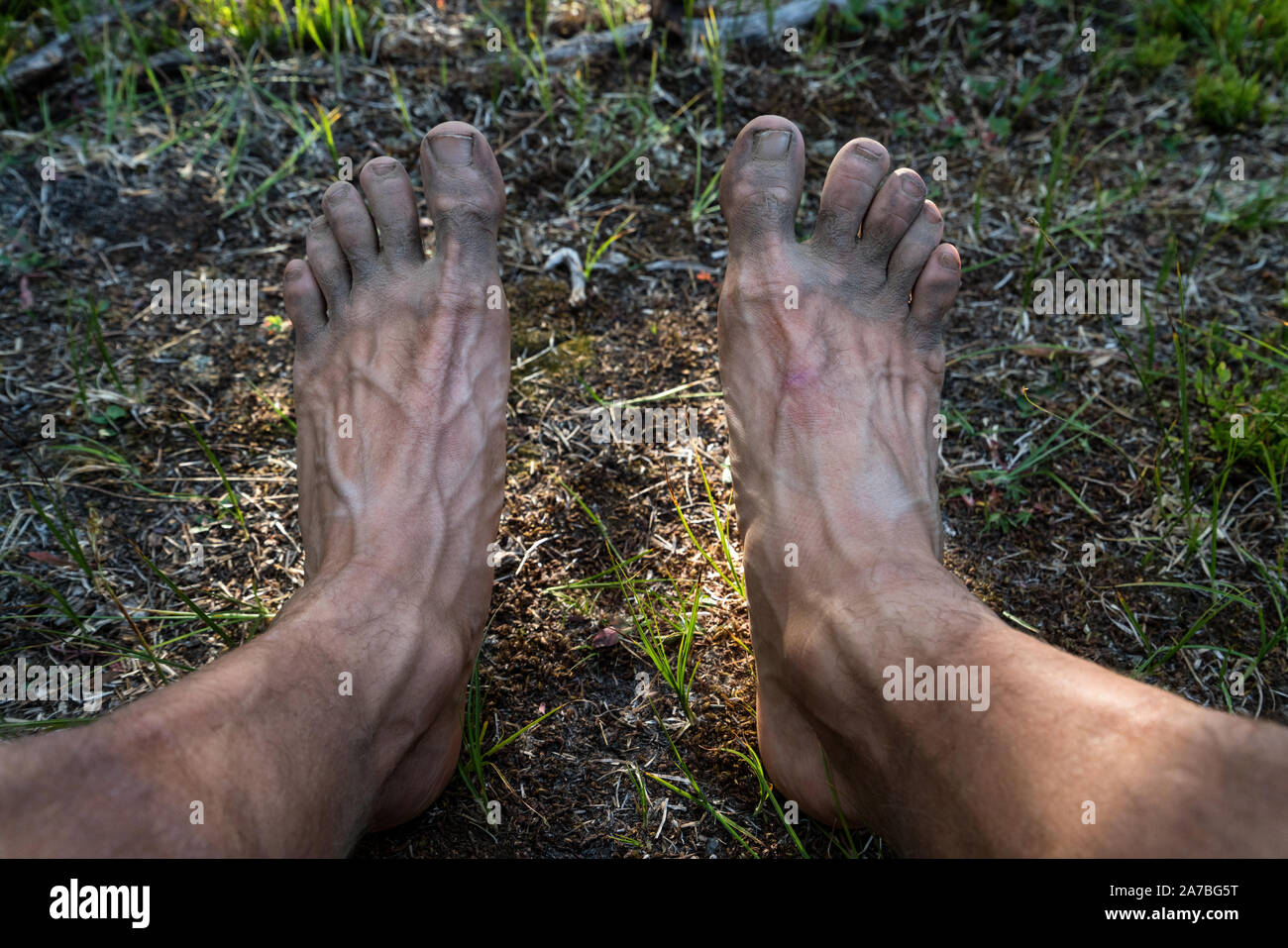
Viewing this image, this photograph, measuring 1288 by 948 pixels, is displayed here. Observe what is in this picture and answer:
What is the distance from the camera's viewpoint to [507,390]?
77.8 inches

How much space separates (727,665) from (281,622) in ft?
2.79

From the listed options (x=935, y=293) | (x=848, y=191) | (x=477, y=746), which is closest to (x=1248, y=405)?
(x=935, y=293)

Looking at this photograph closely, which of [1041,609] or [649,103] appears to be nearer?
[1041,609]

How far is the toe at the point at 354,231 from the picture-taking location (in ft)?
6.82

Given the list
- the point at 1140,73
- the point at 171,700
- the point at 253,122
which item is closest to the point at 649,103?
the point at 253,122

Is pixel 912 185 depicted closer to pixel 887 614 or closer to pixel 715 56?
pixel 715 56

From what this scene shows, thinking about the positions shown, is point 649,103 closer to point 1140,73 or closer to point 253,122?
point 253,122

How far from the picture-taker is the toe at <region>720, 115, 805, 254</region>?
6.63 feet

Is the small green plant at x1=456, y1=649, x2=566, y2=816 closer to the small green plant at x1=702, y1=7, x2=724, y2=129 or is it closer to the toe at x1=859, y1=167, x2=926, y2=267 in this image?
the toe at x1=859, y1=167, x2=926, y2=267
